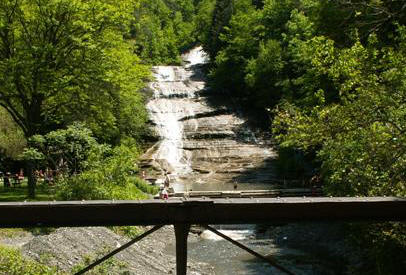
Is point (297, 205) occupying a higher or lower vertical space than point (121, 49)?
lower

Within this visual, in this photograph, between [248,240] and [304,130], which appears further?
[248,240]

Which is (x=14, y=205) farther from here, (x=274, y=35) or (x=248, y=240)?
(x=274, y=35)

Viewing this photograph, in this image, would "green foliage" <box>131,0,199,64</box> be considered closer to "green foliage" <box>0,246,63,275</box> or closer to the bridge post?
"green foliage" <box>0,246,63,275</box>

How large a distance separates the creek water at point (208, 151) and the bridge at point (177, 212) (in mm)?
16983

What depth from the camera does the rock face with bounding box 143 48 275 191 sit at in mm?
37344

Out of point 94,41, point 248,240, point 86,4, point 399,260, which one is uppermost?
point 86,4

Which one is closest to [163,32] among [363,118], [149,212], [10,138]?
[10,138]

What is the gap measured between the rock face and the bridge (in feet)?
98.3

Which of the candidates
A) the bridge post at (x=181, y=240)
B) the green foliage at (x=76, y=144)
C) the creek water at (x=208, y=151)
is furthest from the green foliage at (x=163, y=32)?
the bridge post at (x=181, y=240)

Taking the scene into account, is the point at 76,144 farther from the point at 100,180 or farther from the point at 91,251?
the point at 91,251

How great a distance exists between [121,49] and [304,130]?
17980 millimetres

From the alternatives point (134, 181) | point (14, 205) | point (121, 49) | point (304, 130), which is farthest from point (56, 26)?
point (14, 205)

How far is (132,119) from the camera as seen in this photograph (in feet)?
117

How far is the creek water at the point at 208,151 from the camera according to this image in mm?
23828
